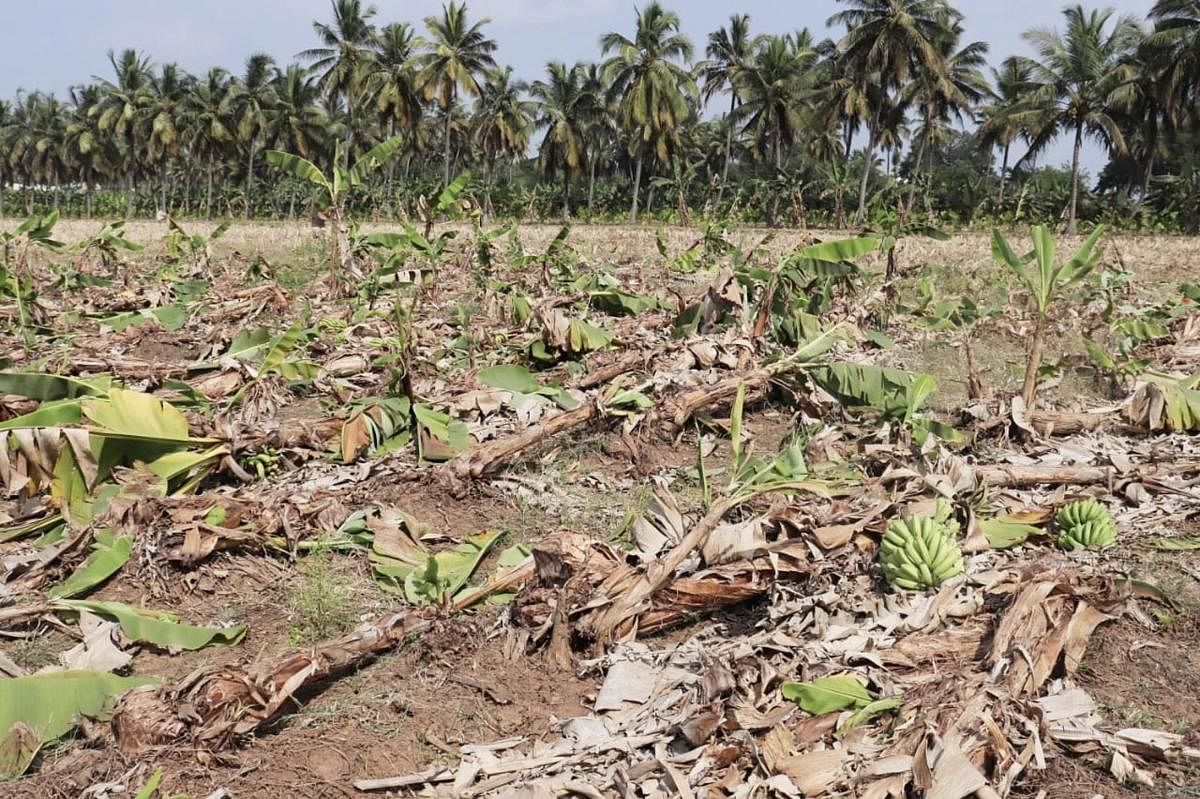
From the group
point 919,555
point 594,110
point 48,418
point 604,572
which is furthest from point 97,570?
point 594,110

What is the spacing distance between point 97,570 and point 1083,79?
36834mm

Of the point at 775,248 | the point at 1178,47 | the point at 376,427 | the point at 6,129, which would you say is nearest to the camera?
the point at 376,427

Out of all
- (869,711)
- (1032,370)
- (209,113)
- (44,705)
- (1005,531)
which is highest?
(209,113)

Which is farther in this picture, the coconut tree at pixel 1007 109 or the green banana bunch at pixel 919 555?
the coconut tree at pixel 1007 109

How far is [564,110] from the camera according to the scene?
44.4m

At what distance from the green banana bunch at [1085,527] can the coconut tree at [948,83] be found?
3425 cm

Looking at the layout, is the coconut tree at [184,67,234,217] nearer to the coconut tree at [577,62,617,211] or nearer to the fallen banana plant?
the coconut tree at [577,62,617,211]

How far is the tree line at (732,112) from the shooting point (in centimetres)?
3328

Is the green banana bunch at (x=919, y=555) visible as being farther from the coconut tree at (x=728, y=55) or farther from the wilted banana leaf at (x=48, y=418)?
the coconut tree at (x=728, y=55)

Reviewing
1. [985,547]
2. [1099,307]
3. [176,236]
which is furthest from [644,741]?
[176,236]

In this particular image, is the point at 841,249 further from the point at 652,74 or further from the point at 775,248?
the point at 652,74

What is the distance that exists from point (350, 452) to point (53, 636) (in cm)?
196

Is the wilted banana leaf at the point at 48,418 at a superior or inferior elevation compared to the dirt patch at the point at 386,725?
superior

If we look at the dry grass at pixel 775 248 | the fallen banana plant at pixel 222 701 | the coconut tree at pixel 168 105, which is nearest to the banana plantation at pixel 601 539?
the fallen banana plant at pixel 222 701
